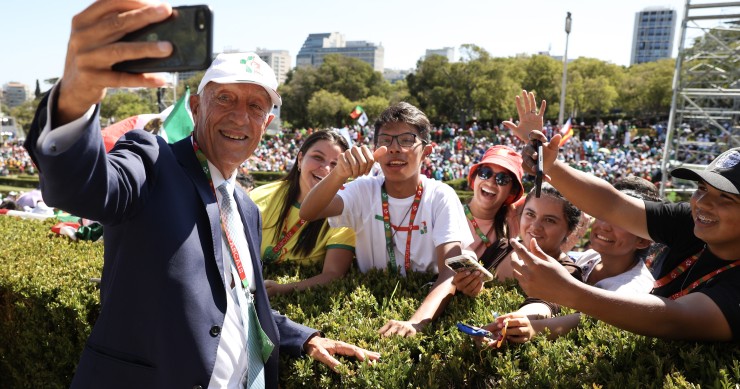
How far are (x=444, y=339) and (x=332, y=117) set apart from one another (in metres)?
61.0

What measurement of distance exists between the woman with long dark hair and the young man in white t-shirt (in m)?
0.24

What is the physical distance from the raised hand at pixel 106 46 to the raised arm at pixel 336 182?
5.27 feet

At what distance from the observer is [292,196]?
417cm

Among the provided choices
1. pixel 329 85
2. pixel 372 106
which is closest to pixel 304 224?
pixel 372 106

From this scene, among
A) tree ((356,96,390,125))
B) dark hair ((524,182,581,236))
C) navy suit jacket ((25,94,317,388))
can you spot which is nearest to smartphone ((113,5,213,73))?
navy suit jacket ((25,94,317,388))

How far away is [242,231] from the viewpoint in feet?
7.50

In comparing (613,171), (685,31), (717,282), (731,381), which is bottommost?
(613,171)

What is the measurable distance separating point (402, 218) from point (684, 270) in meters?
1.63

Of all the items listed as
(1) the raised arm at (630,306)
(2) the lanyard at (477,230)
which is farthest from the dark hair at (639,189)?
(1) the raised arm at (630,306)

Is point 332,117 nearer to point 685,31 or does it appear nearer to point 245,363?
point 685,31

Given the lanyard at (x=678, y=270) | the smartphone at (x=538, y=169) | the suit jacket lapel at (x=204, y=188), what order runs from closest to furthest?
the suit jacket lapel at (x=204, y=188)
the lanyard at (x=678, y=270)
the smartphone at (x=538, y=169)

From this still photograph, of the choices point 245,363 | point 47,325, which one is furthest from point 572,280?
point 47,325

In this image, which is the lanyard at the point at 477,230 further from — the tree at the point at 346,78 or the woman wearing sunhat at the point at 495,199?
the tree at the point at 346,78

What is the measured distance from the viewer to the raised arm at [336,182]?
Answer: 2885 mm
